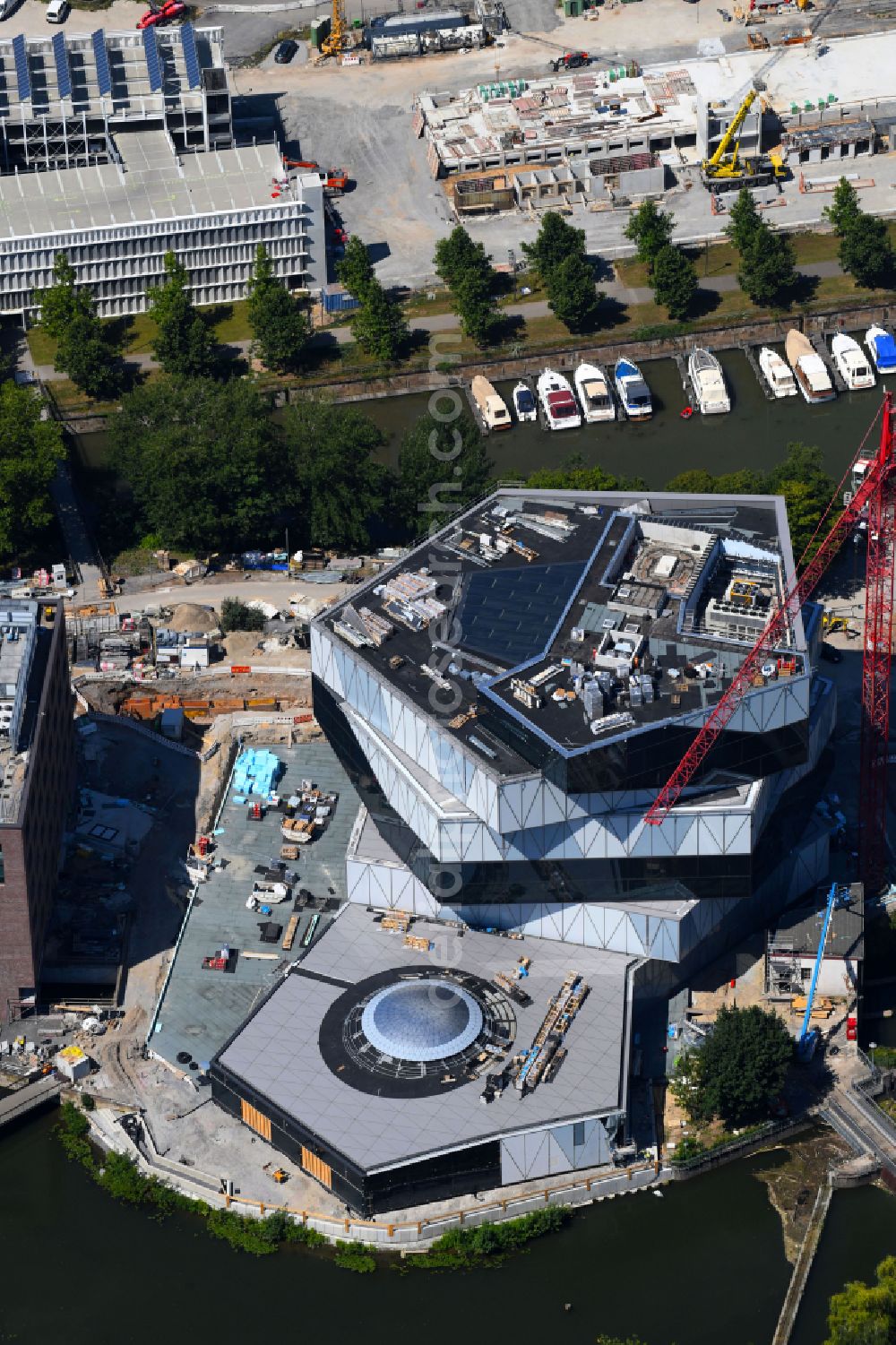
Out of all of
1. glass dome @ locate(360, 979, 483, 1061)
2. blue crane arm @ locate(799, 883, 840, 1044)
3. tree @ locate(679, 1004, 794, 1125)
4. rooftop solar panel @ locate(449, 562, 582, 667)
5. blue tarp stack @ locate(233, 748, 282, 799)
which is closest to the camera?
tree @ locate(679, 1004, 794, 1125)

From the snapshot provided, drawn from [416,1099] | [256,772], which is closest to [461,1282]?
[416,1099]

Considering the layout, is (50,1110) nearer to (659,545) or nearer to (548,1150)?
(548,1150)

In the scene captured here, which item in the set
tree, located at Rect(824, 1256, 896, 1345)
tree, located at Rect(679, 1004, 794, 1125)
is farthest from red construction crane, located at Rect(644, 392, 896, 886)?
tree, located at Rect(824, 1256, 896, 1345)

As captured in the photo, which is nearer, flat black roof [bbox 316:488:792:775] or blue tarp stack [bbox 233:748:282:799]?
flat black roof [bbox 316:488:792:775]

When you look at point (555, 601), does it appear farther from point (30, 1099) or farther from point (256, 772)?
point (30, 1099)

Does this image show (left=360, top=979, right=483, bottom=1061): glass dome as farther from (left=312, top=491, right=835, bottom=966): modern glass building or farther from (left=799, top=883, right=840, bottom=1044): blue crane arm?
(left=799, top=883, right=840, bottom=1044): blue crane arm
